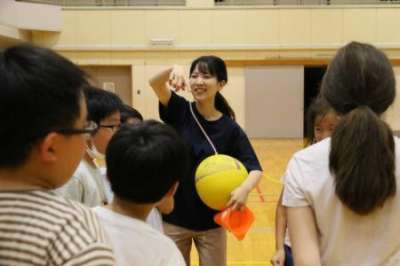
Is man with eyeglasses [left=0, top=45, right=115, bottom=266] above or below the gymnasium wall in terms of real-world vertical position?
below

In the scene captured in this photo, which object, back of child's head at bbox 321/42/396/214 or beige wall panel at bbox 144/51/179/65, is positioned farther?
beige wall panel at bbox 144/51/179/65

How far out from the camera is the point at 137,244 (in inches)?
47.2

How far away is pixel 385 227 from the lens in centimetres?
132

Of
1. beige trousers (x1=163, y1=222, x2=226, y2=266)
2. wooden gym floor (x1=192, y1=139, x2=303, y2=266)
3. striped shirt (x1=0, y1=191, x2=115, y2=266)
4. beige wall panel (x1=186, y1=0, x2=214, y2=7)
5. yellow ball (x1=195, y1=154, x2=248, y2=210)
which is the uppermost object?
beige wall panel (x1=186, y1=0, x2=214, y2=7)

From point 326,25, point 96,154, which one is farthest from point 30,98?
point 326,25

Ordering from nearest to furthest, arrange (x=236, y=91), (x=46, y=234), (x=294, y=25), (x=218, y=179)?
1. (x=46, y=234)
2. (x=218, y=179)
3. (x=294, y=25)
4. (x=236, y=91)

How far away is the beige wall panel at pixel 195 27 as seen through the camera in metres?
14.5

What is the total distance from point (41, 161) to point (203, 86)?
177 centimetres

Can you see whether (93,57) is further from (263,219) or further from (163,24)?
(263,219)

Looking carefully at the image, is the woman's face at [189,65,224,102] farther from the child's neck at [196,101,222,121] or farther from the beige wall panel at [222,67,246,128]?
the beige wall panel at [222,67,246,128]

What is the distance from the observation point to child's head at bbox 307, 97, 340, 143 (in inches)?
91.3

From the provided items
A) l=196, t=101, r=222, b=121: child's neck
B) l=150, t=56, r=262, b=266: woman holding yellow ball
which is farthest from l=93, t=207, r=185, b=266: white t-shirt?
l=196, t=101, r=222, b=121: child's neck

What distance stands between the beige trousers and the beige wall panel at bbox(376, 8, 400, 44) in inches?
534

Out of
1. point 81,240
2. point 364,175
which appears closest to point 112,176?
point 81,240
